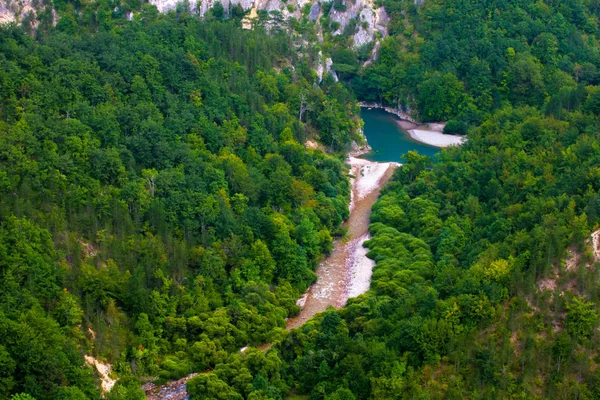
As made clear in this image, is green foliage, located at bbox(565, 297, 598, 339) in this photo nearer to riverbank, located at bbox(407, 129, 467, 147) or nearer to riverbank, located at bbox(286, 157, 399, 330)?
riverbank, located at bbox(286, 157, 399, 330)

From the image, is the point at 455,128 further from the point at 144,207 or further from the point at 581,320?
the point at 581,320

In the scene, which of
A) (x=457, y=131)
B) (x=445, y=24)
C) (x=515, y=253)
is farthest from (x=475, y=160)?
(x=445, y=24)

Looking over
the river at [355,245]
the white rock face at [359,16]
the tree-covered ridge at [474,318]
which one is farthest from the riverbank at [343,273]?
the white rock face at [359,16]

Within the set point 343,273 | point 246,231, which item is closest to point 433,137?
point 343,273

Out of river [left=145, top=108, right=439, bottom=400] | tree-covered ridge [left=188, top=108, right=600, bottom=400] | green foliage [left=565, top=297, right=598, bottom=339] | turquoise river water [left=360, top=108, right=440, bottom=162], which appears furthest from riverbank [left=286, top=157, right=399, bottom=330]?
green foliage [left=565, top=297, right=598, bottom=339]

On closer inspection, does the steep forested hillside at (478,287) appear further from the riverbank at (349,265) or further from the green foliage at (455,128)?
the green foliage at (455,128)

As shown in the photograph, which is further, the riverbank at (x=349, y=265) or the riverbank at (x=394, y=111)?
the riverbank at (x=394, y=111)

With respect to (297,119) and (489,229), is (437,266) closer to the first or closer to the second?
(489,229)
